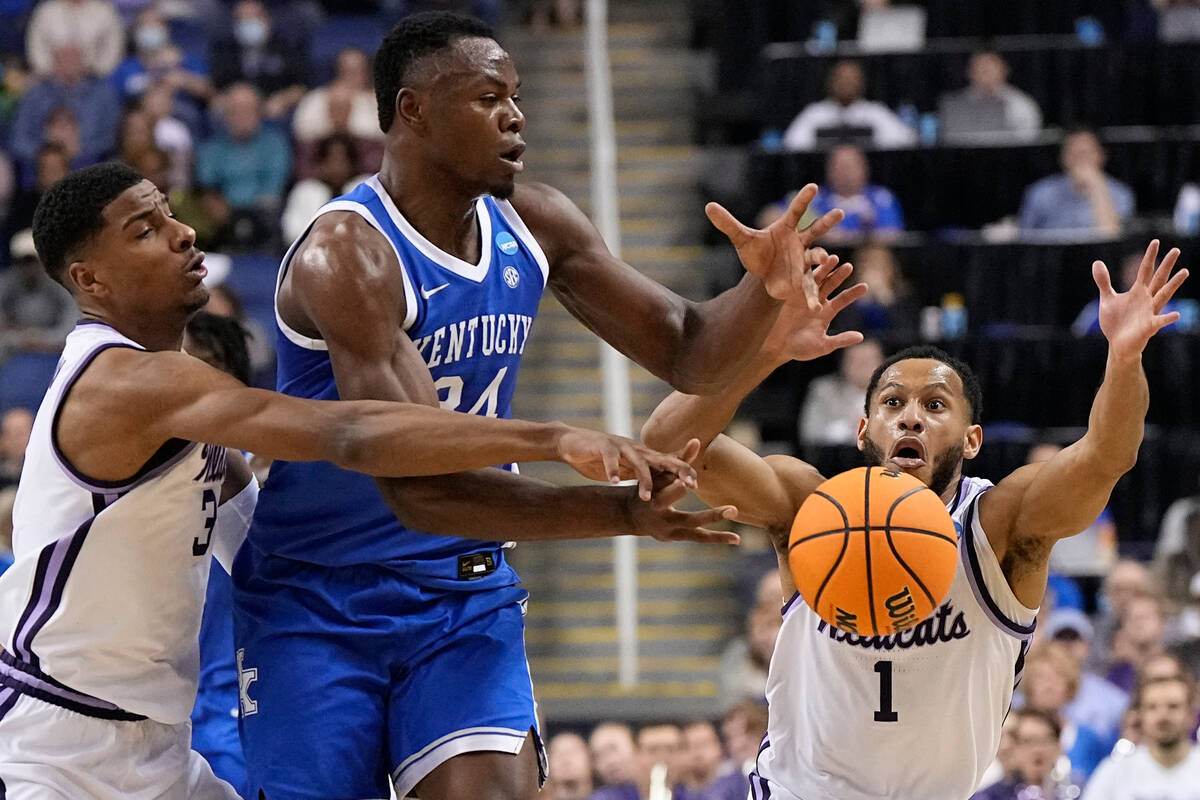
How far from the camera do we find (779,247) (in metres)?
4.55

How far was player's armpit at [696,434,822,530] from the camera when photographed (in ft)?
16.5

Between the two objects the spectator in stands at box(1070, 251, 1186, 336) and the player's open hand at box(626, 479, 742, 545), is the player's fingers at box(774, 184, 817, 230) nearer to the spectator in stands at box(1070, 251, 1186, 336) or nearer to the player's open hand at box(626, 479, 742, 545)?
the player's open hand at box(626, 479, 742, 545)

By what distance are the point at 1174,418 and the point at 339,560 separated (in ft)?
26.5

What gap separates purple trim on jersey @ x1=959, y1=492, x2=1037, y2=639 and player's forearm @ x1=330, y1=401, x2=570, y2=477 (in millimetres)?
1571

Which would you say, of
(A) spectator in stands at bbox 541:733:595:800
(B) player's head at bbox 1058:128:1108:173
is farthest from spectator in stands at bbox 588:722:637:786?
(B) player's head at bbox 1058:128:1108:173

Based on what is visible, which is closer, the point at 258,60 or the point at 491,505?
the point at 491,505

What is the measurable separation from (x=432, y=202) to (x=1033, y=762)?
468cm

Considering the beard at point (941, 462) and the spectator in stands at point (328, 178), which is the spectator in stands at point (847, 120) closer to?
the spectator in stands at point (328, 178)

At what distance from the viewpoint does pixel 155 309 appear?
4.43 m

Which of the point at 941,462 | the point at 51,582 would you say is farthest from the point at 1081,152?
the point at 51,582

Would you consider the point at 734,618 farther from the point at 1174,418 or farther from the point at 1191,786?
the point at 1191,786

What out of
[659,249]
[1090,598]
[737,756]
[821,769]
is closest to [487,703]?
[821,769]

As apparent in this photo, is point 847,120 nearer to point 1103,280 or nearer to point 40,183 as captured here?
point 40,183

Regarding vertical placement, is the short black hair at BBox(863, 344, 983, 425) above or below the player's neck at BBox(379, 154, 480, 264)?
below
